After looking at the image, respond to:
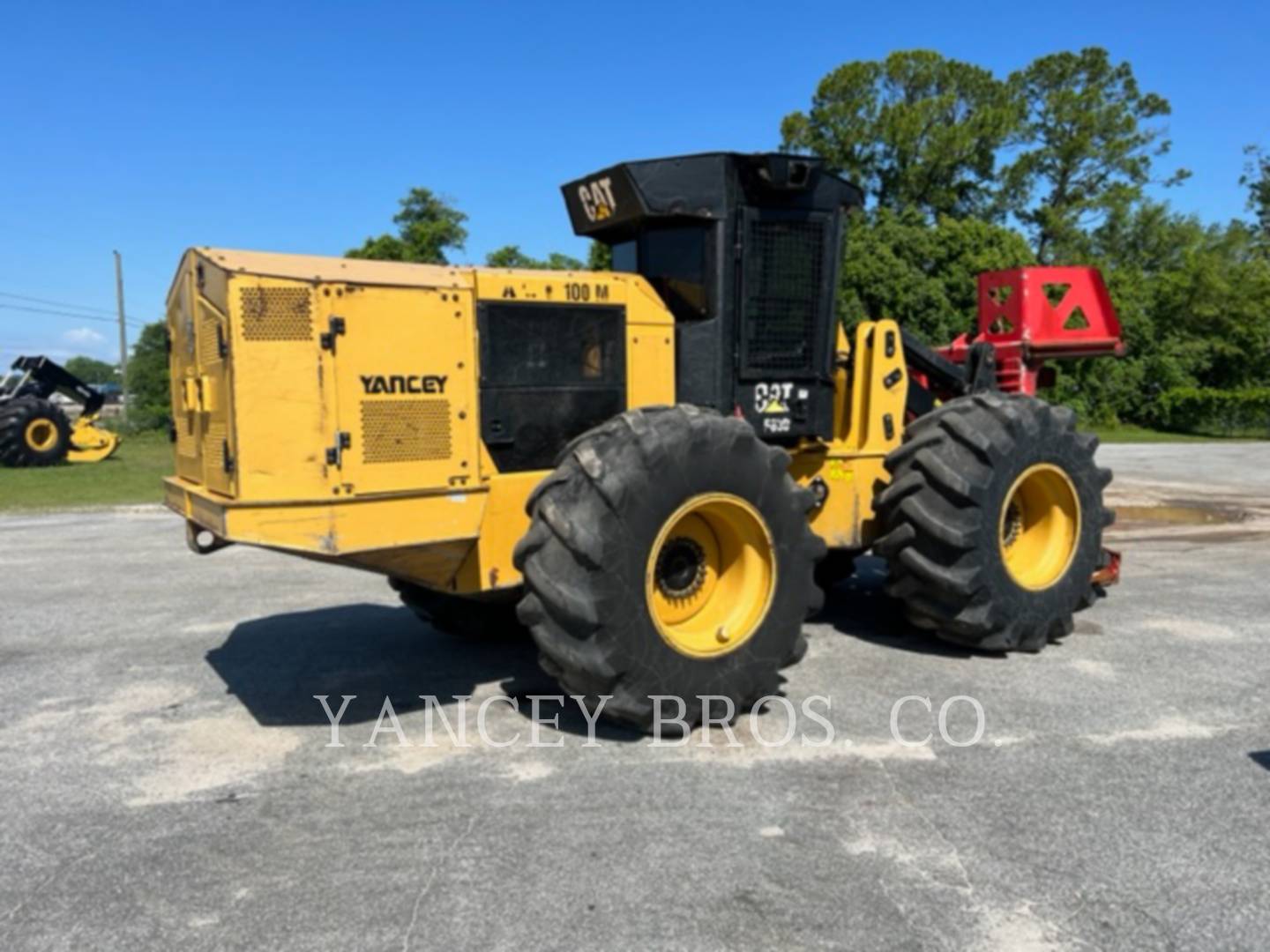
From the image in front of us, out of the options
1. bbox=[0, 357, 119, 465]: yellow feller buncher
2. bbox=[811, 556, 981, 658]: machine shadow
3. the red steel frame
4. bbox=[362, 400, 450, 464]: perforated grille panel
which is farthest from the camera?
bbox=[0, 357, 119, 465]: yellow feller buncher

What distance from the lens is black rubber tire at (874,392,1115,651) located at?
583cm

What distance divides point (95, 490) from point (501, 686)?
46.4 feet

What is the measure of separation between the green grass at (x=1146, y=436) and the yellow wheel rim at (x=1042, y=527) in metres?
25.2

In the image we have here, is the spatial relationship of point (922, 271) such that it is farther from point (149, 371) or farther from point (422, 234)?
point (149, 371)

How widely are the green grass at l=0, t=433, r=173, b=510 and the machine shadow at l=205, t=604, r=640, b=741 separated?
32.5 ft

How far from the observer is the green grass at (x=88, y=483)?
15.6 m

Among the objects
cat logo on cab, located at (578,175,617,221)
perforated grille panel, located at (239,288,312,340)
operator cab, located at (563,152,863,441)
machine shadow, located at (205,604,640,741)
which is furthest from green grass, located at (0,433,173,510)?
perforated grille panel, located at (239,288,312,340)

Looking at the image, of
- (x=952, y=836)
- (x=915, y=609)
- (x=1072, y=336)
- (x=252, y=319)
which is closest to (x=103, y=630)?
(x=252, y=319)

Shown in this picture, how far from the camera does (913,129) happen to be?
3844 cm

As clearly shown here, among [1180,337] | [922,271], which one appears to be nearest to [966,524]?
[922,271]

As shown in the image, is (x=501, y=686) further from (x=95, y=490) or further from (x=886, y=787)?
(x=95, y=490)

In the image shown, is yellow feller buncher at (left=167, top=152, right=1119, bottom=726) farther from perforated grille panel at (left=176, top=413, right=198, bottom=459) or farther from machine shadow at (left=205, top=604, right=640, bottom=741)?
machine shadow at (left=205, top=604, right=640, bottom=741)

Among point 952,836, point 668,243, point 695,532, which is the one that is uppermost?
point 668,243

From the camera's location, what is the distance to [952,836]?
12.3ft
